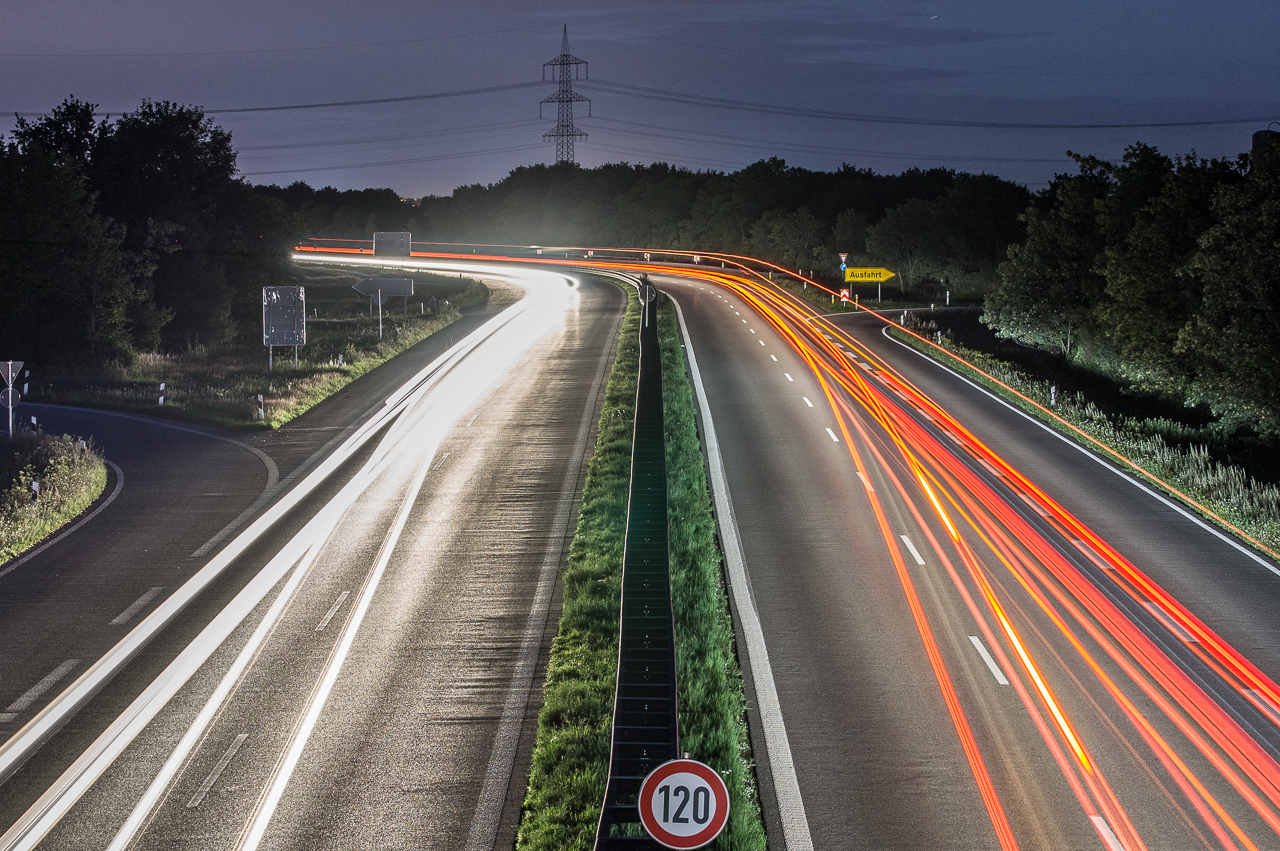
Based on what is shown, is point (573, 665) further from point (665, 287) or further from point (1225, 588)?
point (665, 287)

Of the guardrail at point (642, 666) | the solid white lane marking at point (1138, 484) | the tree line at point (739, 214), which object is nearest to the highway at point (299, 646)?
the guardrail at point (642, 666)

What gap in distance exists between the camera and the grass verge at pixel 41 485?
Answer: 1881 cm

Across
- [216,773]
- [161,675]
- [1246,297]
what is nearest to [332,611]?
[161,675]

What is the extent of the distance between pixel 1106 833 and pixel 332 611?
10.8 metres

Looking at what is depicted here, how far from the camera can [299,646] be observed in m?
13.7

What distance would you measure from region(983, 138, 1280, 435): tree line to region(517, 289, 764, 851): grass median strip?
58.1ft

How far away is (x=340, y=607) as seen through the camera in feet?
49.6

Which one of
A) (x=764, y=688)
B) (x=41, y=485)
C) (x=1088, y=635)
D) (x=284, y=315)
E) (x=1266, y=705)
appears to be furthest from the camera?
(x=284, y=315)

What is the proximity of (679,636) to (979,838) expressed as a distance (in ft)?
17.5

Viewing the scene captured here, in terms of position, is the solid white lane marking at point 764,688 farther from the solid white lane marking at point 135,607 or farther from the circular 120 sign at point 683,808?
the solid white lane marking at point 135,607

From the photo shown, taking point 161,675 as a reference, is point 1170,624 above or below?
above

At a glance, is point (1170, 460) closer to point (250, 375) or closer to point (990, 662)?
point (990, 662)

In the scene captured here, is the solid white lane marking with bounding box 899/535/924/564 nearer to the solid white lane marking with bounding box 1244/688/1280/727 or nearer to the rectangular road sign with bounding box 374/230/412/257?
the solid white lane marking with bounding box 1244/688/1280/727

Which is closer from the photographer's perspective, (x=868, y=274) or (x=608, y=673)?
(x=608, y=673)
